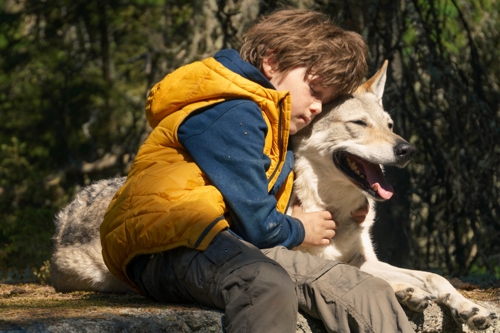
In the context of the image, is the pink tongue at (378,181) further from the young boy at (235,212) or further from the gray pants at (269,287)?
the gray pants at (269,287)

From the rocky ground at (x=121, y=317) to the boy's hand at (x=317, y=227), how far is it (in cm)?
48

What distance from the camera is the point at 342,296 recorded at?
2879 millimetres

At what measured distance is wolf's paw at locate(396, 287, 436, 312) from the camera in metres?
3.07

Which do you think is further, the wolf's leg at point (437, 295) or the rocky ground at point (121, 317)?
the wolf's leg at point (437, 295)

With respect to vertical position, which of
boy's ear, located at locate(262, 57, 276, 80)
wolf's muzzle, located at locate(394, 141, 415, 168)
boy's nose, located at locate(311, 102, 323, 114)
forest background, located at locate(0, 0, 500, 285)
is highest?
boy's ear, located at locate(262, 57, 276, 80)

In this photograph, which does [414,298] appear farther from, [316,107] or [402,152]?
[316,107]

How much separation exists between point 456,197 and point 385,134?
2.31 metres

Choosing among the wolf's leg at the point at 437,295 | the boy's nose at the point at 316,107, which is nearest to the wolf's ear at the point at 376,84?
the boy's nose at the point at 316,107

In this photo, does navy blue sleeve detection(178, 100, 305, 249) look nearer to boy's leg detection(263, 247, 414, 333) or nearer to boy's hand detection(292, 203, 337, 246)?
boy's leg detection(263, 247, 414, 333)

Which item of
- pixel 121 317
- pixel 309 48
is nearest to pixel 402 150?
pixel 309 48

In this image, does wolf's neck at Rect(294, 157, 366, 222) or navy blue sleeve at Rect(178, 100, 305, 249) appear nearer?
navy blue sleeve at Rect(178, 100, 305, 249)

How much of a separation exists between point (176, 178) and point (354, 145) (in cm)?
105

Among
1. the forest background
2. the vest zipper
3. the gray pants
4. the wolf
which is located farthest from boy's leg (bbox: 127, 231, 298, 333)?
the forest background

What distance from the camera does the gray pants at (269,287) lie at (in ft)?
8.75
